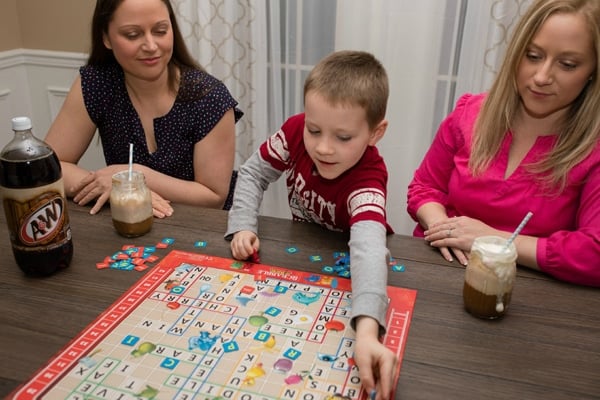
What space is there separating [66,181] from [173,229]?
18.4 inches

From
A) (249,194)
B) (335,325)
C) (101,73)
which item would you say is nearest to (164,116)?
(101,73)

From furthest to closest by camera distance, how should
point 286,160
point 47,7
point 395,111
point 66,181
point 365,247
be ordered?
point 47,7, point 395,111, point 66,181, point 286,160, point 365,247

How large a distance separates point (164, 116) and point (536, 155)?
1.10 metres

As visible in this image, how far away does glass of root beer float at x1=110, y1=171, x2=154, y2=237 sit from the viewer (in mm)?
1231

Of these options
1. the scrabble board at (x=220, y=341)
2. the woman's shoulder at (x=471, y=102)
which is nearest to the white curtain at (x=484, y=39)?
the woman's shoulder at (x=471, y=102)

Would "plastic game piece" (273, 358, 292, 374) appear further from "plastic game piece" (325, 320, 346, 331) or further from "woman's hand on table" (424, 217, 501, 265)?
"woman's hand on table" (424, 217, 501, 265)

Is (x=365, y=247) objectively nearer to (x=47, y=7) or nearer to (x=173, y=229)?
(x=173, y=229)

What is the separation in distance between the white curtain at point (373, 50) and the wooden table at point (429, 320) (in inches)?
47.1

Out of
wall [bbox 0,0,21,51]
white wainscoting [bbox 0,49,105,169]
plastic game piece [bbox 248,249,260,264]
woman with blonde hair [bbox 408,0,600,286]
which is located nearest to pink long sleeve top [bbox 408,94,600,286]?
woman with blonde hair [bbox 408,0,600,286]

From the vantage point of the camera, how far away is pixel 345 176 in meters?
1.25

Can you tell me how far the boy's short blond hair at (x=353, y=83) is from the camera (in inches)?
43.2

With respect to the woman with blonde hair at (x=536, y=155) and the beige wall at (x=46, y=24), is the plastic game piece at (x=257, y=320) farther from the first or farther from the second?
the beige wall at (x=46, y=24)

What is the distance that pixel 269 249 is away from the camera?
1.22 m

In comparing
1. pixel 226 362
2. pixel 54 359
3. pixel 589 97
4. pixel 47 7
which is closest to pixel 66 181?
pixel 54 359
